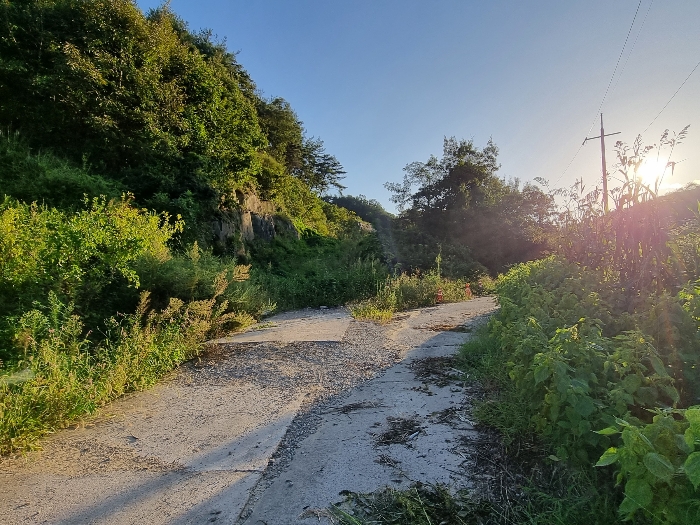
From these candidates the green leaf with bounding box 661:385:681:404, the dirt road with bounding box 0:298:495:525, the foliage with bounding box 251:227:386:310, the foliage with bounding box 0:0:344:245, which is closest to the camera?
the green leaf with bounding box 661:385:681:404

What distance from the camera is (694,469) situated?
3.46 feet

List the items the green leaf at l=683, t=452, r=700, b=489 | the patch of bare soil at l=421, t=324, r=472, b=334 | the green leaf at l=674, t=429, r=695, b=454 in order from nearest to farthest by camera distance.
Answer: the green leaf at l=683, t=452, r=700, b=489
the green leaf at l=674, t=429, r=695, b=454
the patch of bare soil at l=421, t=324, r=472, b=334

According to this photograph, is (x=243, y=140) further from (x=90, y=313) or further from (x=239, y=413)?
(x=239, y=413)

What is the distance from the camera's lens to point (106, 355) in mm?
3594

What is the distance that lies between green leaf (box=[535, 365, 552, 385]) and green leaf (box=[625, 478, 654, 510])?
24.8 inches

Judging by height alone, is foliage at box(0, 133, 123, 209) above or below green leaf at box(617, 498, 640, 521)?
above

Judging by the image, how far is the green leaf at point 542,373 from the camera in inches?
74.3

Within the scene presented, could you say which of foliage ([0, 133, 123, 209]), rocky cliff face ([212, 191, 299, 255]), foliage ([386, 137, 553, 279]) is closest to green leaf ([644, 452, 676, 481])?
foliage ([0, 133, 123, 209])

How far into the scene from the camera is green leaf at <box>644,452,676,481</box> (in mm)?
1170

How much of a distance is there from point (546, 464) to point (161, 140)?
10331mm

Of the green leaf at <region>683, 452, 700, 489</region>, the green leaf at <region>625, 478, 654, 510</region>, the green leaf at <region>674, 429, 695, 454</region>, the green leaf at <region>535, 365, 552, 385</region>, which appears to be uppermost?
the green leaf at <region>535, 365, 552, 385</region>

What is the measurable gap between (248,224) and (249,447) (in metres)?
11.1

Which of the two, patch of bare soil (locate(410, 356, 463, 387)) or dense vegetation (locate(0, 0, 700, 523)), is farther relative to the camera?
patch of bare soil (locate(410, 356, 463, 387))

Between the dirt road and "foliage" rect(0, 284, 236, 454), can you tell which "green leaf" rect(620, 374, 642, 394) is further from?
"foliage" rect(0, 284, 236, 454)
